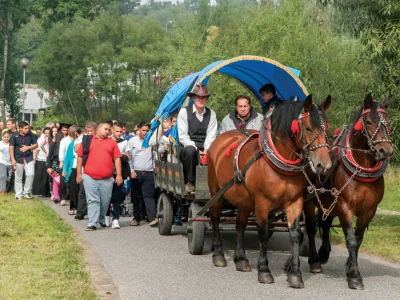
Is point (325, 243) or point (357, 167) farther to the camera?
point (325, 243)

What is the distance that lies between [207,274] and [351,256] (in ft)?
5.98

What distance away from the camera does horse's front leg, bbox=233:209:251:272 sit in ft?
35.4

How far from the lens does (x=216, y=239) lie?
37.8ft

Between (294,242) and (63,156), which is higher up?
(63,156)

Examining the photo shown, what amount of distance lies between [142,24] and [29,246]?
52.4 m

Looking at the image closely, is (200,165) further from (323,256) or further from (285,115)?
(285,115)

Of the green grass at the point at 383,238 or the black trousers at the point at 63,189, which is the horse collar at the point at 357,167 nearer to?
the green grass at the point at 383,238

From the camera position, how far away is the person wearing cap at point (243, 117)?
12.3 metres

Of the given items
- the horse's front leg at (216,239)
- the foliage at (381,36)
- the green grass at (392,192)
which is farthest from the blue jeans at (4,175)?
the horse's front leg at (216,239)

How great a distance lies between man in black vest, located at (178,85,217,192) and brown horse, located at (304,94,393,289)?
9.60ft

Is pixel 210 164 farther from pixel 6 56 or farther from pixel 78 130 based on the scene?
pixel 6 56

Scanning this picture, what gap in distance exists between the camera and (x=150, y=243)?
533 inches

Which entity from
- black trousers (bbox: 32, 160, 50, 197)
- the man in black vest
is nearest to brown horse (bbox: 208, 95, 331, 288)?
the man in black vest

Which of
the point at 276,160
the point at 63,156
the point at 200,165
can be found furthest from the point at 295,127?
the point at 63,156
